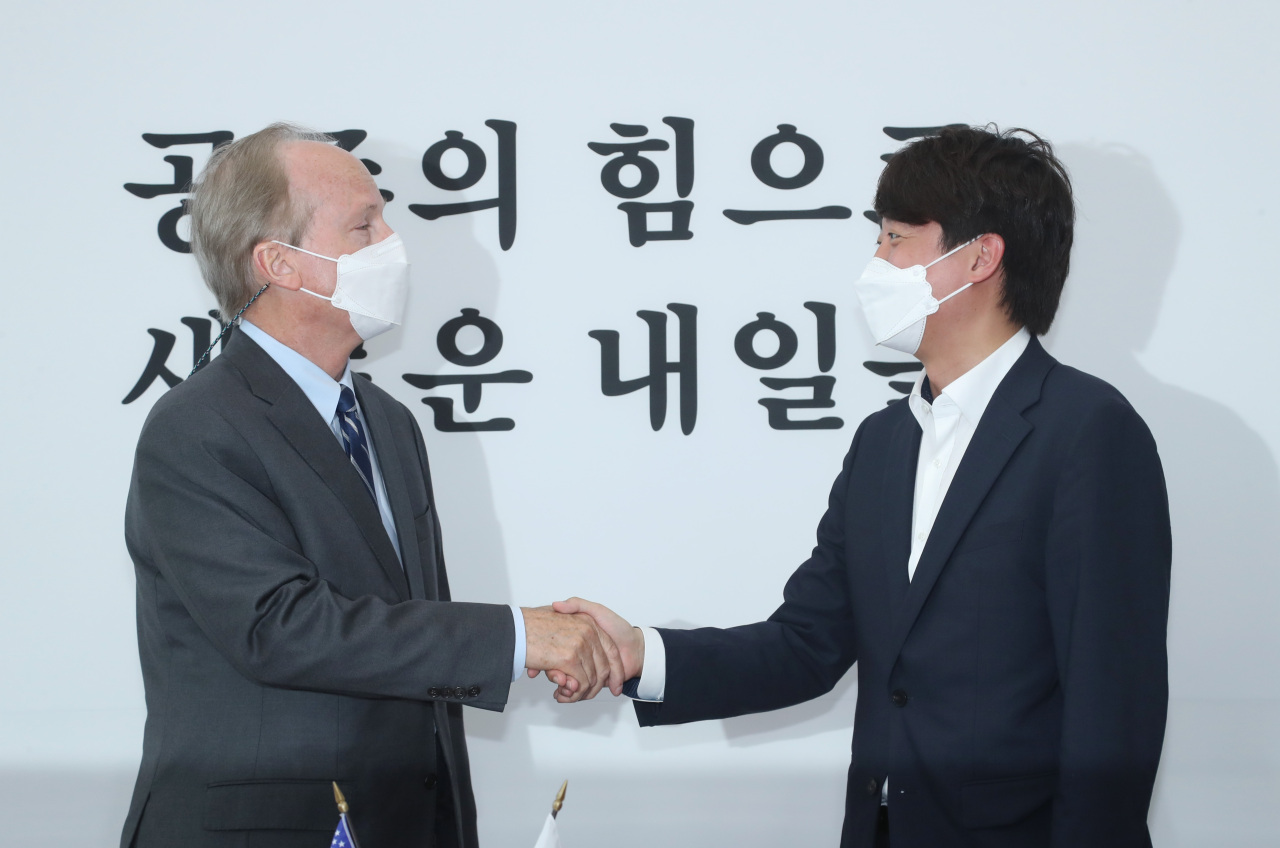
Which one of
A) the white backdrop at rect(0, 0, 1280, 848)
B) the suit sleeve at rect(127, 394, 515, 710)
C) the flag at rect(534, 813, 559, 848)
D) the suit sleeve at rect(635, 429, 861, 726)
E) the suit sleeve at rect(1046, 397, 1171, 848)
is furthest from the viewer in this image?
the white backdrop at rect(0, 0, 1280, 848)

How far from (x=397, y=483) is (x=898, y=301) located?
2.98 feet

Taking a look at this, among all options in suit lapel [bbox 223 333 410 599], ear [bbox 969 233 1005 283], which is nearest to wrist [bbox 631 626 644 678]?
suit lapel [bbox 223 333 410 599]

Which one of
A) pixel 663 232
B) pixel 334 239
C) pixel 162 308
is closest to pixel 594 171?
pixel 663 232

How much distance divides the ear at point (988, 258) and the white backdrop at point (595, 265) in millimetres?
845

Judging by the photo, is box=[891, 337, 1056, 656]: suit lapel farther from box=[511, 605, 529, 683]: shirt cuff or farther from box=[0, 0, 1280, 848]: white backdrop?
box=[0, 0, 1280, 848]: white backdrop

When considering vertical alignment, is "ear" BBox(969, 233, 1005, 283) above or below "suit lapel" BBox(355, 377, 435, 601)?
above

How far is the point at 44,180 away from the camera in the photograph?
2488 millimetres

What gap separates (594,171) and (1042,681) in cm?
159

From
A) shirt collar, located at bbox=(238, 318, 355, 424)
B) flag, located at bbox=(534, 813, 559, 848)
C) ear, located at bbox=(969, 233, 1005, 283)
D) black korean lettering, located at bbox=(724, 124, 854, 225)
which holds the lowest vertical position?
flag, located at bbox=(534, 813, 559, 848)

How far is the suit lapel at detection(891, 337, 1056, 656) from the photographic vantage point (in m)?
1.49

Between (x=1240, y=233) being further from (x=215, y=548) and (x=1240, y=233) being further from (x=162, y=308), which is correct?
(x=162, y=308)

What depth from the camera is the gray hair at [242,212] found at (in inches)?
69.3

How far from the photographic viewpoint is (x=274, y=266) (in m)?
1.76

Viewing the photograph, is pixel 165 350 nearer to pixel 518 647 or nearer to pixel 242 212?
pixel 242 212
